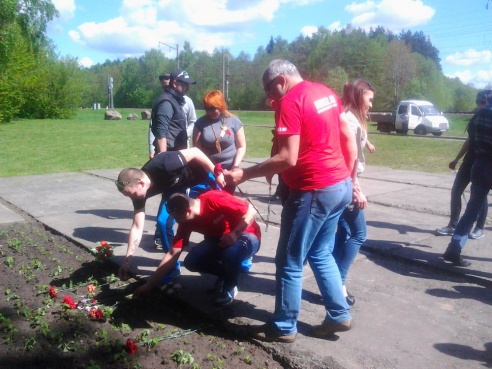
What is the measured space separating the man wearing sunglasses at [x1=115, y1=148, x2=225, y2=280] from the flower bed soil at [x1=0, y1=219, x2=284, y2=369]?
1.14 ft

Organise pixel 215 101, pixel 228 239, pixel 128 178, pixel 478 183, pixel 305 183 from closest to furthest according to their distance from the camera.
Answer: pixel 305 183
pixel 228 239
pixel 128 178
pixel 478 183
pixel 215 101

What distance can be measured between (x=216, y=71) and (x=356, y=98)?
8213 cm

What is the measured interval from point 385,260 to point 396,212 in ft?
6.92

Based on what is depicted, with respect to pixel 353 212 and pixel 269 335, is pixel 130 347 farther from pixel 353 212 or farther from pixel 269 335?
pixel 353 212

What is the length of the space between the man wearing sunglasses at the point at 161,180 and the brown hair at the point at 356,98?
114 cm

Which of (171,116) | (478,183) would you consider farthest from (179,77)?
(478,183)

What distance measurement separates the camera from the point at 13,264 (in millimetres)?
4762

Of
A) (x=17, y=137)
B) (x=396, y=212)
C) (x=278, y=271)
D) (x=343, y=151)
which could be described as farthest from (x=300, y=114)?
(x=17, y=137)

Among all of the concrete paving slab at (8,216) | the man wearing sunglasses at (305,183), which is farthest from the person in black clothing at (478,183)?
the concrete paving slab at (8,216)

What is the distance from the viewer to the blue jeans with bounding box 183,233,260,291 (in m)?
3.64

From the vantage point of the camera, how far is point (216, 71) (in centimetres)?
8350

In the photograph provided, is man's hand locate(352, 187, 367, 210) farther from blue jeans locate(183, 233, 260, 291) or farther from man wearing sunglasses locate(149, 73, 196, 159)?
man wearing sunglasses locate(149, 73, 196, 159)

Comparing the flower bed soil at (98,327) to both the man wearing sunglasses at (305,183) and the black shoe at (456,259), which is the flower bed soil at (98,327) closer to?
the man wearing sunglasses at (305,183)

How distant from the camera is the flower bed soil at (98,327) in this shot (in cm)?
302
